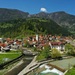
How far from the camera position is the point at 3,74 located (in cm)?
5759

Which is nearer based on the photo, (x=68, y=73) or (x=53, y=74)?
(x=68, y=73)

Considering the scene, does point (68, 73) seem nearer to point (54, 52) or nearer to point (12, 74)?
point (12, 74)

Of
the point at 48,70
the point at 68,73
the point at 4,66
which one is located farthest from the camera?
the point at 4,66

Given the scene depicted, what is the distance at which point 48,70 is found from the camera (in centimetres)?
6328

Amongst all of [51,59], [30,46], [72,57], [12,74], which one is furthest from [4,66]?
[30,46]

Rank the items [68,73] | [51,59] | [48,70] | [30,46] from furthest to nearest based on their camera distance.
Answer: [30,46]
[51,59]
[48,70]
[68,73]

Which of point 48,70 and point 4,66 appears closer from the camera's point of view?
point 48,70

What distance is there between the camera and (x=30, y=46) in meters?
145

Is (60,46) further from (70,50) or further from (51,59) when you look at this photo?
(51,59)

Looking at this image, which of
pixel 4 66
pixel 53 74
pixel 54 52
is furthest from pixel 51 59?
pixel 53 74

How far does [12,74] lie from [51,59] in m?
27.9

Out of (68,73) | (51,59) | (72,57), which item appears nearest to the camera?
(68,73)

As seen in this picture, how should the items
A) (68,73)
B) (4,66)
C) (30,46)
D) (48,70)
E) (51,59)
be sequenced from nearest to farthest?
(68,73) → (48,70) → (4,66) → (51,59) → (30,46)

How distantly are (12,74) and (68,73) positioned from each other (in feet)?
49.5
